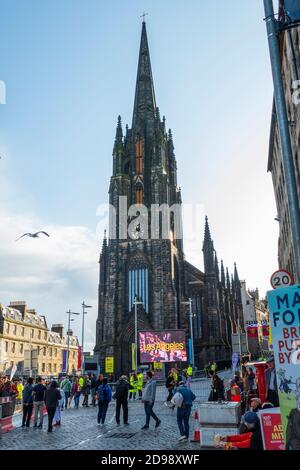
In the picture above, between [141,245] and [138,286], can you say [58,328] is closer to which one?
[138,286]

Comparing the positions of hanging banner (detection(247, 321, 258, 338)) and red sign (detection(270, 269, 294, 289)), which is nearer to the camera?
red sign (detection(270, 269, 294, 289))

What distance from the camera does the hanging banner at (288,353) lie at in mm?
4234

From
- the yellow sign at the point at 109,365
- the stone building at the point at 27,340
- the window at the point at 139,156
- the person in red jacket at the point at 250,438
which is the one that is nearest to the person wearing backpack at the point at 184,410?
the person in red jacket at the point at 250,438

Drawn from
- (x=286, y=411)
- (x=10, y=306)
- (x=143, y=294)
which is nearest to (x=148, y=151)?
(x=143, y=294)

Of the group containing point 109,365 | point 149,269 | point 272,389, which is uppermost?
point 149,269

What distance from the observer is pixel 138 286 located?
46094mm

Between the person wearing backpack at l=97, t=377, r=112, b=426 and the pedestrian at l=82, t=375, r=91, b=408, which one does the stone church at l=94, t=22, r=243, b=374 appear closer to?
the pedestrian at l=82, t=375, r=91, b=408

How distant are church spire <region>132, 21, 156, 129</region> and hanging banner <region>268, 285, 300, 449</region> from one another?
182 feet

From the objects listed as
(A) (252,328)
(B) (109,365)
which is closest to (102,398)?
(A) (252,328)

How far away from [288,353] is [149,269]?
4212 cm

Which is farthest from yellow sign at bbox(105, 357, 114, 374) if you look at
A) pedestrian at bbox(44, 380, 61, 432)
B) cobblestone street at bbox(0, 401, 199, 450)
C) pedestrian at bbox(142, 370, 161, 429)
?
pedestrian at bbox(142, 370, 161, 429)

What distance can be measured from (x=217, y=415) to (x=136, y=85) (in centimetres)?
6134

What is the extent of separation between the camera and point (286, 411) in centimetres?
440

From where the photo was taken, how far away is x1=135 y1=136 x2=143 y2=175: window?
5364cm
